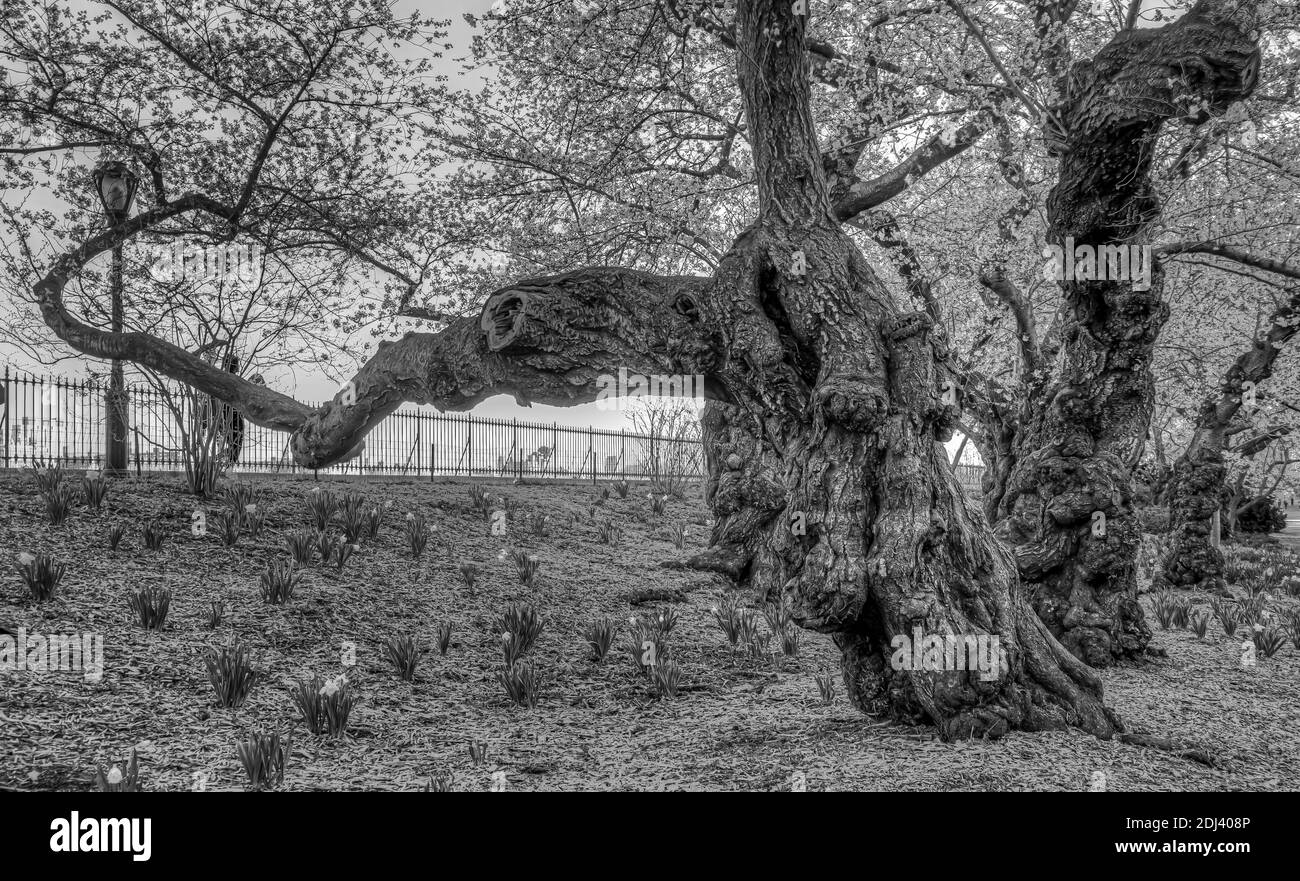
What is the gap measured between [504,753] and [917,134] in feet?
27.7

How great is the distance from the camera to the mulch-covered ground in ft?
12.7

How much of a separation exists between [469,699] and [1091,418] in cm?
547

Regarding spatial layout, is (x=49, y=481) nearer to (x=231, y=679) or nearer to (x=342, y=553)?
(x=342, y=553)

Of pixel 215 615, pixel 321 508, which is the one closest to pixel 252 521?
pixel 321 508

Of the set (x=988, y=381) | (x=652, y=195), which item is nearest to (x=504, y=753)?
(x=988, y=381)

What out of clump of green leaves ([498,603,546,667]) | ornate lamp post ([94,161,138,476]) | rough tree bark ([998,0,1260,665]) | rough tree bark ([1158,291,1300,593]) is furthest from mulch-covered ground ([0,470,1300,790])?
rough tree bark ([1158,291,1300,593])

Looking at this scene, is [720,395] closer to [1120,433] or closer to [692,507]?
[1120,433]

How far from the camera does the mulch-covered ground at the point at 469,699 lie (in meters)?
3.88

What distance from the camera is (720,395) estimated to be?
17.9 feet

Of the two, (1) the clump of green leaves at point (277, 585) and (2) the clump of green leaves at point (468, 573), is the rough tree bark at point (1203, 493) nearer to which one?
(2) the clump of green leaves at point (468, 573)

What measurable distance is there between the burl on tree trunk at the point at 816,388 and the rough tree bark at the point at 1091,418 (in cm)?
9

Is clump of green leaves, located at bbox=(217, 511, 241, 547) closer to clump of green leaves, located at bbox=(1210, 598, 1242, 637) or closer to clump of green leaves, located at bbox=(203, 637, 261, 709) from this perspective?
clump of green leaves, located at bbox=(203, 637, 261, 709)

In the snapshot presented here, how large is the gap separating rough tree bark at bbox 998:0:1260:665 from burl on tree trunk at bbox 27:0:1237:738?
90 mm

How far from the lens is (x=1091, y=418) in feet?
21.3
